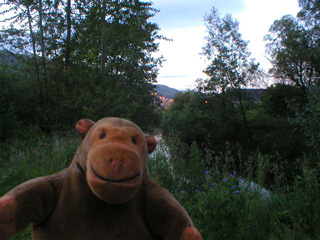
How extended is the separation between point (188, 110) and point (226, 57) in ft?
15.6

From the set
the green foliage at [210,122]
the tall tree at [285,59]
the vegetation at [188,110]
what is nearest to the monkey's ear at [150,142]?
the vegetation at [188,110]

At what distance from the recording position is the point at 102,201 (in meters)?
1.58

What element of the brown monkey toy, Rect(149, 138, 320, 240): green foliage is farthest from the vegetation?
the brown monkey toy

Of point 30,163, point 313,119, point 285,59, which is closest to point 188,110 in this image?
point 285,59

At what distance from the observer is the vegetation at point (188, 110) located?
371cm

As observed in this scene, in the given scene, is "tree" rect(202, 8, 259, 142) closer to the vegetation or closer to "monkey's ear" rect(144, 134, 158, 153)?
the vegetation

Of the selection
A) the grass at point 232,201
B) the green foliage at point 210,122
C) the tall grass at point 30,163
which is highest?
the grass at point 232,201

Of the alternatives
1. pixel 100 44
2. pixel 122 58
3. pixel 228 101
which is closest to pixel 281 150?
pixel 228 101

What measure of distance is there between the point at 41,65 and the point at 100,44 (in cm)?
371

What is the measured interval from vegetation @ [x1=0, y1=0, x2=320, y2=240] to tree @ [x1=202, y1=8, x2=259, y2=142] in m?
0.06

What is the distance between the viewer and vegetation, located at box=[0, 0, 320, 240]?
3.71 meters

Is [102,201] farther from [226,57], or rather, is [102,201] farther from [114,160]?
[226,57]

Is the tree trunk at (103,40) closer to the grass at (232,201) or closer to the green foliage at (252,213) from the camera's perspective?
the grass at (232,201)

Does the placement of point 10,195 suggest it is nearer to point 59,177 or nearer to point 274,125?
point 59,177
